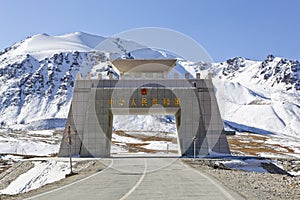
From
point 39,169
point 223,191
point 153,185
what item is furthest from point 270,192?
point 39,169

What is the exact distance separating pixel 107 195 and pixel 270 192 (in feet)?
20.0

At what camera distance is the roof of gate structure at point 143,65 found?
49.2 metres

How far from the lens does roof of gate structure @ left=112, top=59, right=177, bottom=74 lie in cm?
4925

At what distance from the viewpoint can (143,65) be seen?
163ft

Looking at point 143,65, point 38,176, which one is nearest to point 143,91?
point 143,65

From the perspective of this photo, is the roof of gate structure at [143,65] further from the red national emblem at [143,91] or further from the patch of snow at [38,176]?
the patch of snow at [38,176]

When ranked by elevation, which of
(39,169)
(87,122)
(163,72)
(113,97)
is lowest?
(39,169)

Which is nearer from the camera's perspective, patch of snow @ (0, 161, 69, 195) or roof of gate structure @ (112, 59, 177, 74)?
patch of snow @ (0, 161, 69, 195)

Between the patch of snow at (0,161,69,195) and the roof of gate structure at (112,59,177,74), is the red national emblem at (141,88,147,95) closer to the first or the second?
the roof of gate structure at (112,59,177,74)

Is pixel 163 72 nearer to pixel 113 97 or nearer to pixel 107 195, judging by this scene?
pixel 113 97

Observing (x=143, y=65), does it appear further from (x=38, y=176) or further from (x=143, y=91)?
(x=38, y=176)

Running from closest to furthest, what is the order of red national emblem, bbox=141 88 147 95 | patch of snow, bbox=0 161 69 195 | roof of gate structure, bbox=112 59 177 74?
patch of snow, bbox=0 161 69 195 → red national emblem, bbox=141 88 147 95 → roof of gate structure, bbox=112 59 177 74

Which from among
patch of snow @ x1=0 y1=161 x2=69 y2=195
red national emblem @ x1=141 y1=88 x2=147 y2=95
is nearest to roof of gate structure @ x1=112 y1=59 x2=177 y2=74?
red national emblem @ x1=141 y1=88 x2=147 y2=95

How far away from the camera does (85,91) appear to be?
46375 mm
